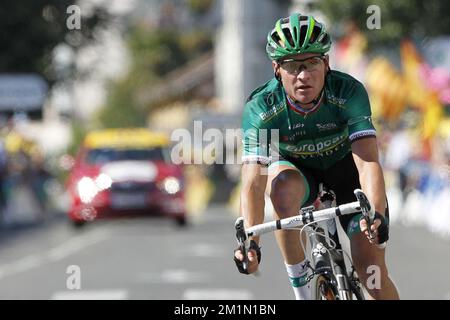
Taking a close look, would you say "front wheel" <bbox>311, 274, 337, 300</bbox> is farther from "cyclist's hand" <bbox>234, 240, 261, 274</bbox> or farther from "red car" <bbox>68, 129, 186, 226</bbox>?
"red car" <bbox>68, 129, 186, 226</bbox>

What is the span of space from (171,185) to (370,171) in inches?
753

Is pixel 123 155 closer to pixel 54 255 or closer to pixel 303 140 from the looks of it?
pixel 54 255

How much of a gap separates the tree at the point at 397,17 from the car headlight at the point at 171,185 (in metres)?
7.24

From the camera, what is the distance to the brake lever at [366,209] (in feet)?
16.2

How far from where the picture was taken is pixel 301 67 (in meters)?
5.16

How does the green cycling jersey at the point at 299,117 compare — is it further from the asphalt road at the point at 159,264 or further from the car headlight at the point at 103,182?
the car headlight at the point at 103,182

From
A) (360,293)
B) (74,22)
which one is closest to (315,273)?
(360,293)

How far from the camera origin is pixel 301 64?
5.16 metres

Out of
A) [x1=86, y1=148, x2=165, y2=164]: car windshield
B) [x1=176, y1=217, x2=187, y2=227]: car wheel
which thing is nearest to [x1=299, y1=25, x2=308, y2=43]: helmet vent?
[x1=86, y1=148, x2=165, y2=164]: car windshield

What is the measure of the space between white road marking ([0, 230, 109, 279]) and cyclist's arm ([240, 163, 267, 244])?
1189 cm

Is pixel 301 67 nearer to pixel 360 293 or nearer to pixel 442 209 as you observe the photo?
pixel 360 293

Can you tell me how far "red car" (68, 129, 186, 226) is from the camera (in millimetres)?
22500
